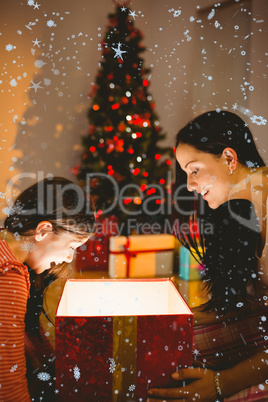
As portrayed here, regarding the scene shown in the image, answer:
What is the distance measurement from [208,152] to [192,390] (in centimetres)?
61

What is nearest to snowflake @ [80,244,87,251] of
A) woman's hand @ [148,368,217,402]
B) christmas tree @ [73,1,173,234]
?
christmas tree @ [73,1,173,234]

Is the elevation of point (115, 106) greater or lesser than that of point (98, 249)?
greater

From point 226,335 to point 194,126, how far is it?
1.91ft

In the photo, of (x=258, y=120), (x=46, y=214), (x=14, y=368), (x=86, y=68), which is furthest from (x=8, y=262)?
(x=258, y=120)

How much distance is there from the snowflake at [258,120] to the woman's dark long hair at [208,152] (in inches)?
1.3

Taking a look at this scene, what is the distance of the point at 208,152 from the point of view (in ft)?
2.56

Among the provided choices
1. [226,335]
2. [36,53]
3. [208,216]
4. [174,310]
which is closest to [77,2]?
[36,53]

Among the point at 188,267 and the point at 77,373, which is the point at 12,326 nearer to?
the point at 77,373

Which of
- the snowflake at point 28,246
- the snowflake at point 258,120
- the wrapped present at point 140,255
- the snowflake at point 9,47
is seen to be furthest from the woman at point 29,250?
the snowflake at point 258,120

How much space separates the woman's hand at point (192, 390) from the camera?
0.69 meters

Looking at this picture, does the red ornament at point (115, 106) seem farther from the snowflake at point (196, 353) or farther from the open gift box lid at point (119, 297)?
the snowflake at point (196, 353)

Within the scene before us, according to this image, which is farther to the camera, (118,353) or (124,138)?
(124,138)

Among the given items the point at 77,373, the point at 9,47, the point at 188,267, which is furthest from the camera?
the point at 188,267

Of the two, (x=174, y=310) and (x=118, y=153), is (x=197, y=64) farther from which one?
(x=174, y=310)
